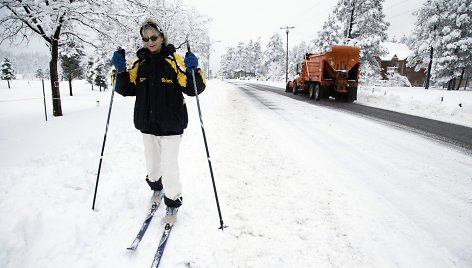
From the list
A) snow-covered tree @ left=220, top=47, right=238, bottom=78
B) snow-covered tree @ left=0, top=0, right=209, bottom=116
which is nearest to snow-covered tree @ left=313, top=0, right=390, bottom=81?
snow-covered tree @ left=0, top=0, right=209, bottom=116

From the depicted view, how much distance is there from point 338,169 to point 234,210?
2.61 metres

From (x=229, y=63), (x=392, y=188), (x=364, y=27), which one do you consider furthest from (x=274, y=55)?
(x=392, y=188)

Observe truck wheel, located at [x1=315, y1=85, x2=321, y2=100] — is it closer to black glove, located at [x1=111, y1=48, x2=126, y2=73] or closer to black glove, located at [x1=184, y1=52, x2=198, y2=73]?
black glove, located at [x1=184, y1=52, x2=198, y2=73]

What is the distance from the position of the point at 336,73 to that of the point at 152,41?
1614cm

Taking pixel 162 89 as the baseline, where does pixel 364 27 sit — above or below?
above

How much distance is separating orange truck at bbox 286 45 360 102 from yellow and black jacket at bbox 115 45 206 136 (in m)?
15.6

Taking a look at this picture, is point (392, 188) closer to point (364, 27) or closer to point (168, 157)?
point (168, 157)

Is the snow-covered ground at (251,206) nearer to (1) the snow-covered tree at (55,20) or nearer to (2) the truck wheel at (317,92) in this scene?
(1) the snow-covered tree at (55,20)

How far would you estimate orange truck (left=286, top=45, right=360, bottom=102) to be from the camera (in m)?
16.8

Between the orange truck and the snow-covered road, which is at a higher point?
the orange truck

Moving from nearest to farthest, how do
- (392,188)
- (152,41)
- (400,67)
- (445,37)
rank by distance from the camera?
(152,41) → (392,188) → (445,37) → (400,67)

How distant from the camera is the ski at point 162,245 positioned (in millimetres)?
2596

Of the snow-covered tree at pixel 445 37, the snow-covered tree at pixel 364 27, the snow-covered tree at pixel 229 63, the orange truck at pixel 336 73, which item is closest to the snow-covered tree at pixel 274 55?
the snow-covered tree at pixel 229 63

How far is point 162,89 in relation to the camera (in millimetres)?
3197
